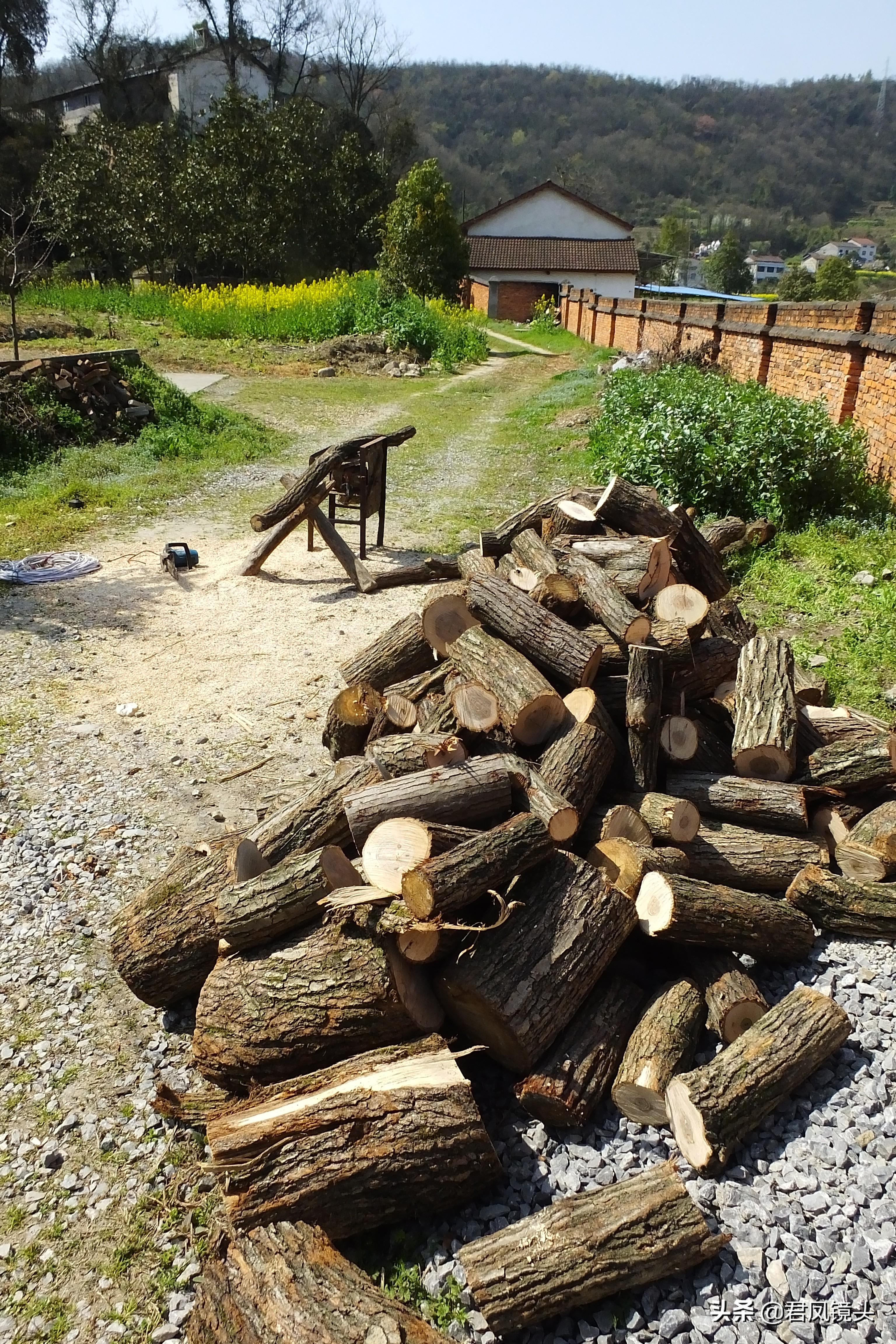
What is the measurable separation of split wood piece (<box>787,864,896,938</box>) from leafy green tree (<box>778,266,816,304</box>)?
50.3 metres

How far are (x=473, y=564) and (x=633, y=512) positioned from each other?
118 cm

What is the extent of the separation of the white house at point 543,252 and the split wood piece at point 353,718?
37225mm

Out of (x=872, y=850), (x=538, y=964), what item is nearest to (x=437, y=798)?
(x=538, y=964)

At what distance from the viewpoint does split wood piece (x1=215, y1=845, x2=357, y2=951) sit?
345cm

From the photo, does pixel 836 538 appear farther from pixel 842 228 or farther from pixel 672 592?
pixel 842 228

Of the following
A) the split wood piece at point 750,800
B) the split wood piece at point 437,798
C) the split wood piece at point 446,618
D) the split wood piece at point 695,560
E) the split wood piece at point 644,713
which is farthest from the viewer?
the split wood piece at point 695,560

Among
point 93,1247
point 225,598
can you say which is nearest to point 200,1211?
point 93,1247

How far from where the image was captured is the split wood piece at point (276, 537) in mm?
8914

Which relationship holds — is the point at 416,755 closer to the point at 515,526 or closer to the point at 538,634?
the point at 538,634

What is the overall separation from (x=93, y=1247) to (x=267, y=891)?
1246 millimetres

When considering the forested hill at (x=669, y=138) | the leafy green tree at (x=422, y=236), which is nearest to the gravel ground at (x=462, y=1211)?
the leafy green tree at (x=422, y=236)

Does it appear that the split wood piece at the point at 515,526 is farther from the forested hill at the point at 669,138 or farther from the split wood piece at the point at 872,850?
the forested hill at the point at 669,138

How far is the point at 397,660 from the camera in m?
5.32

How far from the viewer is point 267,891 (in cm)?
348
